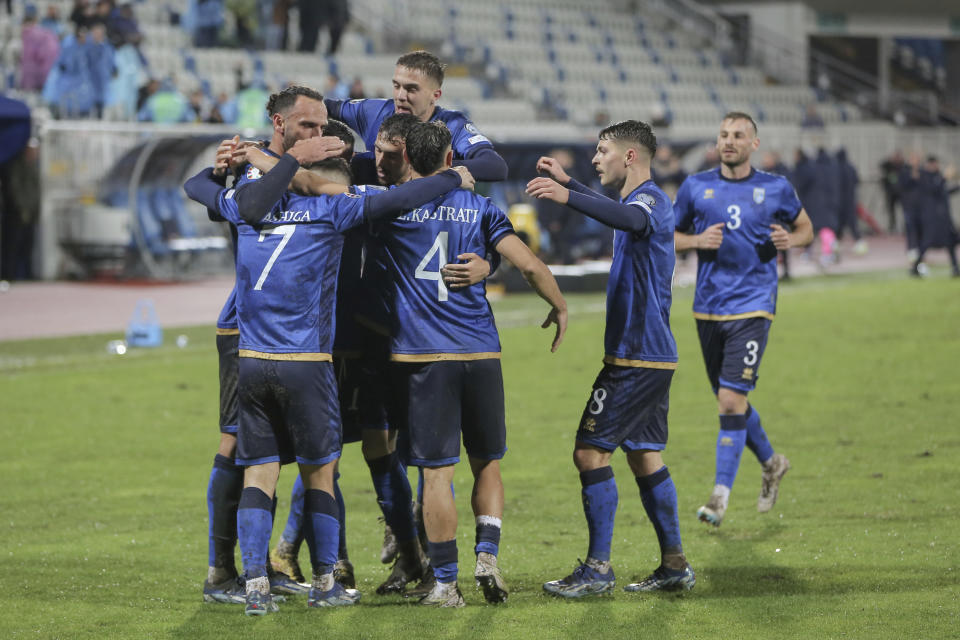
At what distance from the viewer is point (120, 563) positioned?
281 inches

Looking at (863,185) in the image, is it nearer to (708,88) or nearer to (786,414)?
(708,88)

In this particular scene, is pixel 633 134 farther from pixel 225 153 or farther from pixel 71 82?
pixel 71 82

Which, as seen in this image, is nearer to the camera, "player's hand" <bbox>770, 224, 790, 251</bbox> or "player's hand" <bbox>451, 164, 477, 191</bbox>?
"player's hand" <bbox>451, 164, 477, 191</bbox>

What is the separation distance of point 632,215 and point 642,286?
41 centimetres

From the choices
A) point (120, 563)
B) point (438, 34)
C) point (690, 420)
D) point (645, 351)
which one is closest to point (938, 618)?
point (645, 351)

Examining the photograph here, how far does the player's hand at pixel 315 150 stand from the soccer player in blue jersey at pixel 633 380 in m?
0.97

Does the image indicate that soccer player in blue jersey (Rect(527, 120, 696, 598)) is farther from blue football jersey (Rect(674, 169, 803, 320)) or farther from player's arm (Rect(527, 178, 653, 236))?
blue football jersey (Rect(674, 169, 803, 320))

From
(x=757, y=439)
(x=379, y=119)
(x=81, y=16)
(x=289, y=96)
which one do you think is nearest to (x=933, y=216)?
(x=81, y=16)

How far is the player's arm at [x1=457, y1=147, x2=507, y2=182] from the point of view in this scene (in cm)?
634

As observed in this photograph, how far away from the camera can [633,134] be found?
6484 millimetres

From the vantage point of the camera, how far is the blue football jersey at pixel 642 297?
6383 mm

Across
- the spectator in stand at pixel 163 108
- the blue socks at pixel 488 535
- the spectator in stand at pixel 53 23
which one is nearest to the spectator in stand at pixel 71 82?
the spectator in stand at pixel 53 23

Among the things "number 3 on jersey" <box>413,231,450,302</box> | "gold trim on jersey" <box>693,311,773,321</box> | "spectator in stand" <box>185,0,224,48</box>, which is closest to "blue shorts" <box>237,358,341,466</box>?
"number 3 on jersey" <box>413,231,450,302</box>

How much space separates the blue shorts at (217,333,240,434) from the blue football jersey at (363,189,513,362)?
2.46ft
